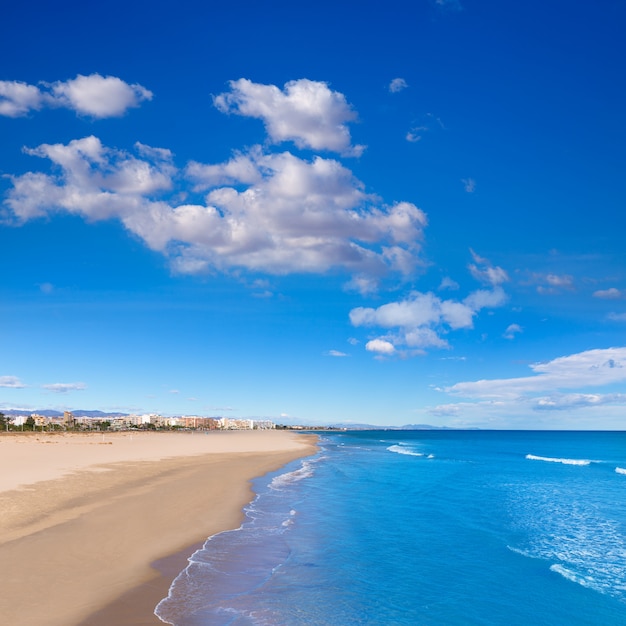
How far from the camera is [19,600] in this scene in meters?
11.7

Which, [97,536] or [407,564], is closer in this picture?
[97,536]

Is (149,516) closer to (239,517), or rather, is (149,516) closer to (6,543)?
(239,517)

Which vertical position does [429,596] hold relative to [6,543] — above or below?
below

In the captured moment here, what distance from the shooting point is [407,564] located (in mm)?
18297

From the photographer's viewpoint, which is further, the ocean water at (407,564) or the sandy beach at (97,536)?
the ocean water at (407,564)

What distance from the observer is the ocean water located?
13.4 m

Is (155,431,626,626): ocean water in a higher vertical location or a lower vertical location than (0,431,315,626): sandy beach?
lower

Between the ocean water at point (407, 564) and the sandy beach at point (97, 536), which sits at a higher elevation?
the sandy beach at point (97, 536)

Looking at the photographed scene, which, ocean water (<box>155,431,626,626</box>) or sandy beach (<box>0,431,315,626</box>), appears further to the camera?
ocean water (<box>155,431,626,626</box>)

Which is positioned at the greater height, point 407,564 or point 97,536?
point 97,536

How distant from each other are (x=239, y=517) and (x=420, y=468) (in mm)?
37223

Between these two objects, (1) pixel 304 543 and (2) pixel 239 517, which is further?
(2) pixel 239 517

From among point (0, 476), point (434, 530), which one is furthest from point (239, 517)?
point (0, 476)

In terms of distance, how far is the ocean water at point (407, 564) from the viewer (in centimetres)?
1342
